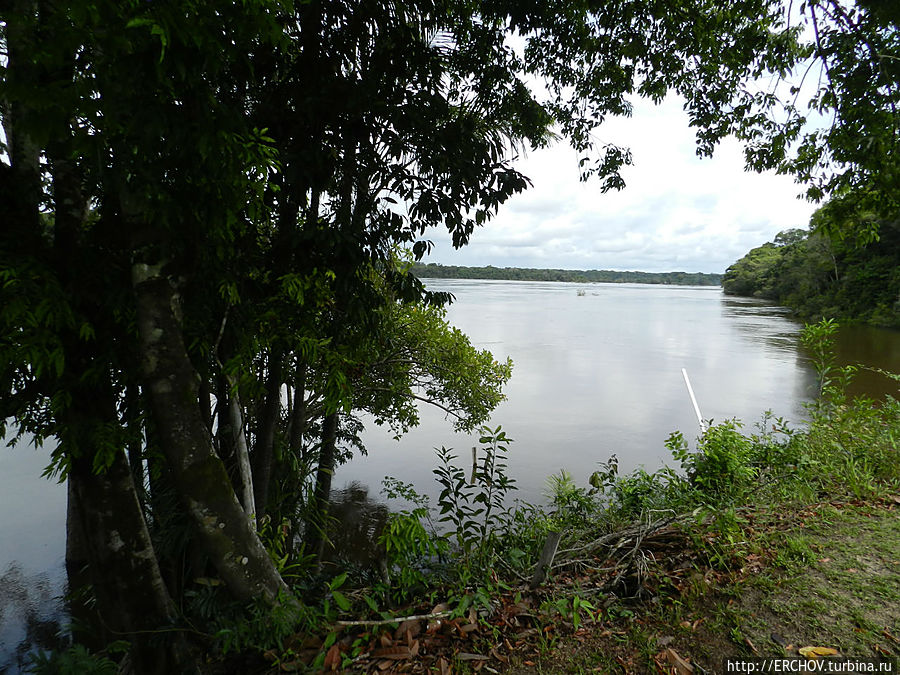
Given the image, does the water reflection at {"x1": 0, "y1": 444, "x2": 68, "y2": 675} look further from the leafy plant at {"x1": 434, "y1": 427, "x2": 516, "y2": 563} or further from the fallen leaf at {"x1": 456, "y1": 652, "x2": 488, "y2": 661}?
the fallen leaf at {"x1": 456, "y1": 652, "x2": 488, "y2": 661}

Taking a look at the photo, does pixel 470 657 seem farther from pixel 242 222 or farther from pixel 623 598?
pixel 242 222

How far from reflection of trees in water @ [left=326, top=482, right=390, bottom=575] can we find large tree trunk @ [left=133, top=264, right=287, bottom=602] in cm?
475

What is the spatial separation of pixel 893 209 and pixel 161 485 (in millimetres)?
5861

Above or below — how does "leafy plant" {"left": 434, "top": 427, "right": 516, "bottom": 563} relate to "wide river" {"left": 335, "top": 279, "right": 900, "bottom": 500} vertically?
above

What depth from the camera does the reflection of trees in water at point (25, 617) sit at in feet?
17.5

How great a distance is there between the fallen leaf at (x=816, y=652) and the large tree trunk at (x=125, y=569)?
3256 millimetres

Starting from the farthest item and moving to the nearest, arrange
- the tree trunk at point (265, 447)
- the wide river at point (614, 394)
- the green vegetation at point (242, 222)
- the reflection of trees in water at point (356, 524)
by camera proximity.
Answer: the wide river at point (614, 394), the reflection of trees in water at point (356, 524), the tree trunk at point (265, 447), the green vegetation at point (242, 222)

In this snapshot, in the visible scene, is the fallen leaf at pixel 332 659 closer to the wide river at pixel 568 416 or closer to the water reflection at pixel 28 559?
the water reflection at pixel 28 559

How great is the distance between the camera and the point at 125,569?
292cm

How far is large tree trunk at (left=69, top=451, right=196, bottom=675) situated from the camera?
9.43 ft

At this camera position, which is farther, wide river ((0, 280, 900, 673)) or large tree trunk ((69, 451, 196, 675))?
wide river ((0, 280, 900, 673))

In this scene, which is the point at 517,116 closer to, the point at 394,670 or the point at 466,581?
the point at 466,581

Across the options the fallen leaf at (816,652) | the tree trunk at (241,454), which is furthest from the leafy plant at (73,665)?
the fallen leaf at (816,652)

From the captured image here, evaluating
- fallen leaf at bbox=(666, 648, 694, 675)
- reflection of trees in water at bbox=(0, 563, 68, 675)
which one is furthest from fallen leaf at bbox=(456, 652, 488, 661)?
reflection of trees in water at bbox=(0, 563, 68, 675)
